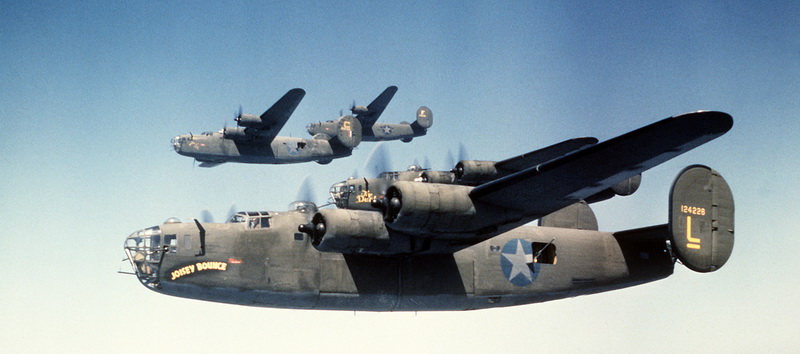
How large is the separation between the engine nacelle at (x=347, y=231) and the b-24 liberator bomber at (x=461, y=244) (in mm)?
23

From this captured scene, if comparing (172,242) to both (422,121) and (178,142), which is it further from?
(422,121)

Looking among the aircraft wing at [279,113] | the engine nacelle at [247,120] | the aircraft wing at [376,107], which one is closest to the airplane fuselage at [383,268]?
the aircraft wing at [279,113]

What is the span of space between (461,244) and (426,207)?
217cm

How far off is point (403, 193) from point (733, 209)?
828 cm

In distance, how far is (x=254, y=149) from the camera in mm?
36219

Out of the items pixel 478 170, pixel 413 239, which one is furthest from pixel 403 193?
pixel 478 170

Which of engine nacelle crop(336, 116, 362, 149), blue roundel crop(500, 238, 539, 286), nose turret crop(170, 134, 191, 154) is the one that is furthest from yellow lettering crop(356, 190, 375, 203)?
blue roundel crop(500, 238, 539, 286)

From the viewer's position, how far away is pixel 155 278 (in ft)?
43.7

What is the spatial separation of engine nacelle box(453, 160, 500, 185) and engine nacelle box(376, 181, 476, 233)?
11.8 m

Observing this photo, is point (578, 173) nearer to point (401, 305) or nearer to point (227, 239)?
point (401, 305)

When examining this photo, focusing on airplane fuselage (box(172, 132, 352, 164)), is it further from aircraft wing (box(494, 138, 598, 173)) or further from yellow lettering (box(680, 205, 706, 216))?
yellow lettering (box(680, 205, 706, 216))

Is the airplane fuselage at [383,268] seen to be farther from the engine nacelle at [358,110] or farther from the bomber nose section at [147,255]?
the engine nacelle at [358,110]

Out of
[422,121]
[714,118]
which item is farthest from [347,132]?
[714,118]

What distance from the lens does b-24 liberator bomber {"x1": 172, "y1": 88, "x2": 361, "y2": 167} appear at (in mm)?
35062
